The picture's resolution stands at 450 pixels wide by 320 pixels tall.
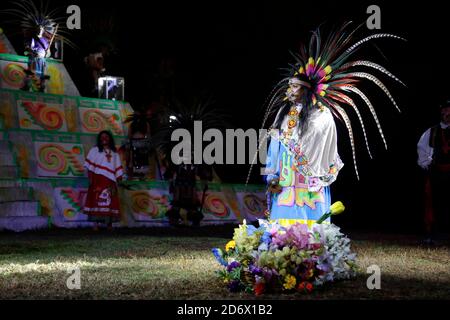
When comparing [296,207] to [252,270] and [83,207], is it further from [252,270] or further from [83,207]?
[83,207]

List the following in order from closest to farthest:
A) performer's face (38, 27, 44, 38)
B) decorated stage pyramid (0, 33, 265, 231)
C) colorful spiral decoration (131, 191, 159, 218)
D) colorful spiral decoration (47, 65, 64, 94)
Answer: decorated stage pyramid (0, 33, 265, 231)
colorful spiral decoration (131, 191, 159, 218)
performer's face (38, 27, 44, 38)
colorful spiral decoration (47, 65, 64, 94)

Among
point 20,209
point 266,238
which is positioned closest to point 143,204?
point 20,209

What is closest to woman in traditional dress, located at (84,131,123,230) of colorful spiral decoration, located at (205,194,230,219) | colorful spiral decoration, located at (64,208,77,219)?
colorful spiral decoration, located at (64,208,77,219)

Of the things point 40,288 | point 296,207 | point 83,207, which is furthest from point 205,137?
point 40,288

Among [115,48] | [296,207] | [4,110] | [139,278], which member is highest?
[115,48]

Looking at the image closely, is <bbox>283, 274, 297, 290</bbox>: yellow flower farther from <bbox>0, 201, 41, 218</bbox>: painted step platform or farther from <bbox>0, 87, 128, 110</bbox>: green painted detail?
<bbox>0, 87, 128, 110</bbox>: green painted detail

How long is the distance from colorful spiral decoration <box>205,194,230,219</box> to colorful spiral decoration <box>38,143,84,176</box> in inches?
104

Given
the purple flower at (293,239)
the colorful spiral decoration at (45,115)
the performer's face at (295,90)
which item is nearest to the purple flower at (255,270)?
the purple flower at (293,239)

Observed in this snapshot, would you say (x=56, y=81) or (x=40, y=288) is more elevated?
(x=56, y=81)

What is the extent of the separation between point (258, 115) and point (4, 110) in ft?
17.5

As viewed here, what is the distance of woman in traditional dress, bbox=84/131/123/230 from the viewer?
12.2 meters

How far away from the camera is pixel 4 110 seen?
14.1m

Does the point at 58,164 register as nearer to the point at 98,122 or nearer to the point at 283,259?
the point at 98,122
